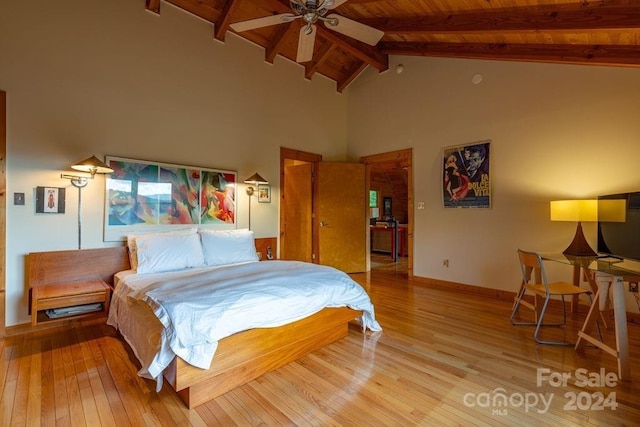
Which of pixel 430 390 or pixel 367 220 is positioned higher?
pixel 367 220

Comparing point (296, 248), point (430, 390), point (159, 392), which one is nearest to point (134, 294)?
point (159, 392)

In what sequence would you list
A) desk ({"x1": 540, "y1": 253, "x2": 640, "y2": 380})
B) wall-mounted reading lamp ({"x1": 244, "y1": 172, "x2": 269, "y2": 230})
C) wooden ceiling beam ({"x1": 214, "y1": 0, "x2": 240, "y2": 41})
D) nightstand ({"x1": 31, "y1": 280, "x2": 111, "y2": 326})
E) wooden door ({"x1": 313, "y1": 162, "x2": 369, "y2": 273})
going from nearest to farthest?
1. desk ({"x1": 540, "y1": 253, "x2": 640, "y2": 380})
2. nightstand ({"x1": 31, "y1": 280, "x2": 111, "y2": 326})
3. wooden ceiling beam ({"x1": 214, "y1": 0, "x2": 240, "y2": 41})
4. wall-mounted reading lamp ({"x1": 244, "y1": 172, "x2": 269, "y2": 230})
5. wooden door ({"x1": 313, "y1": 162, "x2": 369, "y2": 273})

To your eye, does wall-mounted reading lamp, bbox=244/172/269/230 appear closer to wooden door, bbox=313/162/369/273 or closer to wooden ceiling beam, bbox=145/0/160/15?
wooden door, bbox=313/162/369/273

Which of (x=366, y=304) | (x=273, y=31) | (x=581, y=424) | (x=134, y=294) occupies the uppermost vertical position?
(x=273, y=31)

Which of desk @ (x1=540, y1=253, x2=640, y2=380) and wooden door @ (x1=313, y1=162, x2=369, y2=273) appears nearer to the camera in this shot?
desk @ (x1=540, y1=253, x2=640, y2=380)

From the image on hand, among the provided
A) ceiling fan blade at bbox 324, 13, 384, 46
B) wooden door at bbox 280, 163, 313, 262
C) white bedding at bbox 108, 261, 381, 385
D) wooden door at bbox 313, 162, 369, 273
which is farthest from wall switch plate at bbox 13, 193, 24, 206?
wooden door at bbox 313, 162, 369, 273

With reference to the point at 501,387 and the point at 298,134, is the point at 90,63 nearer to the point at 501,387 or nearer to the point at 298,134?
the point at 298,134

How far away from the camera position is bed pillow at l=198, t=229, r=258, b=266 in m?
3.28

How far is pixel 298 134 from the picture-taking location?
510cm

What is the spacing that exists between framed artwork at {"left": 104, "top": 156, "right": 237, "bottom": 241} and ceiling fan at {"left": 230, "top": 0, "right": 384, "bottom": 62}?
1.87m

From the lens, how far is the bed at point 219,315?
1.72 metres

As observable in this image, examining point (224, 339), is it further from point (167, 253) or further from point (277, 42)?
point (277, 42)

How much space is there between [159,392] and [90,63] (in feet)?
10.8

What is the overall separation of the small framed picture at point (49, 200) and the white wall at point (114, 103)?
0.06m
